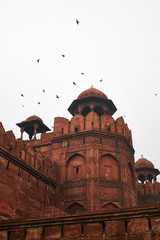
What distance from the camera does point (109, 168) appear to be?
19.2 metres

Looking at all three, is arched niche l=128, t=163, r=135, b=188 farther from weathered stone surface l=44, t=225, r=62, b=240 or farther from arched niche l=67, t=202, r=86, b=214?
weathered stone surface l=44, t=225, r=62, b=240

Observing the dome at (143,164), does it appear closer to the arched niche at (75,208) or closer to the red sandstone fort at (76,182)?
the red sandstone fort at (76,182)

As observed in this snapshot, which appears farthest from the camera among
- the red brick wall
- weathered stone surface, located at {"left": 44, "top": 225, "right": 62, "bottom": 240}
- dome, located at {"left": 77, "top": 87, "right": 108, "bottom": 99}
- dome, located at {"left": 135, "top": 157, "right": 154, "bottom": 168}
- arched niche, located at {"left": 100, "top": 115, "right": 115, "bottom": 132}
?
dome, located at {"left": 135, "top": 157, "right": 154, "bottom": 168}

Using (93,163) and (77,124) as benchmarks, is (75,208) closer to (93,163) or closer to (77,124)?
(93,163)

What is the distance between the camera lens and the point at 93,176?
60.6 feet

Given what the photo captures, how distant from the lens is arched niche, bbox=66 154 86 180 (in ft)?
62.8

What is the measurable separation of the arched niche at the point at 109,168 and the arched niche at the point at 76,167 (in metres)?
1.19

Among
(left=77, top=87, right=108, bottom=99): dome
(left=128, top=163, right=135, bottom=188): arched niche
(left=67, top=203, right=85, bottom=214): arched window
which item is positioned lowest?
(left=67, top=203, right=85, bottom=214): arched window

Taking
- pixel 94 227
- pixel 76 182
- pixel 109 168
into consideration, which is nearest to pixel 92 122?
pixel 109 168

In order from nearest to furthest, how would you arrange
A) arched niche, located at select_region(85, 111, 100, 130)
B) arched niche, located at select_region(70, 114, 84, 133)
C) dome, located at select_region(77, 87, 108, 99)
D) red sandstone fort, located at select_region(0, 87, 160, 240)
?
red sandstone fort, located at select_region(0, 87, 160, 240) < arched niche, located at select_region(85, 111, 100, 130) < arched niche, located at select_region(70, 114, 84, 133) < dome, located at select_region(77, 87, 108, 99)

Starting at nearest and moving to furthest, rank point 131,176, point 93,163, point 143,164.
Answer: point 93,163
point 131,176
point 143,164

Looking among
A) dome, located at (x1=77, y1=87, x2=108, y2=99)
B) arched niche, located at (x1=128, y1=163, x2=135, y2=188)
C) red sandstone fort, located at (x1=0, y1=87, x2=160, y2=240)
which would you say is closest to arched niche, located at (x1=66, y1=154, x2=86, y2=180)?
red sandstone fort, located at (x1=0, y1=87, x2=160, y2=240)

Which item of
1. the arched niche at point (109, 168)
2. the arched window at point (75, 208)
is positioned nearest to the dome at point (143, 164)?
the arched niche at point (109, 168)

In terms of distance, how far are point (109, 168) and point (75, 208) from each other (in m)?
3.32
